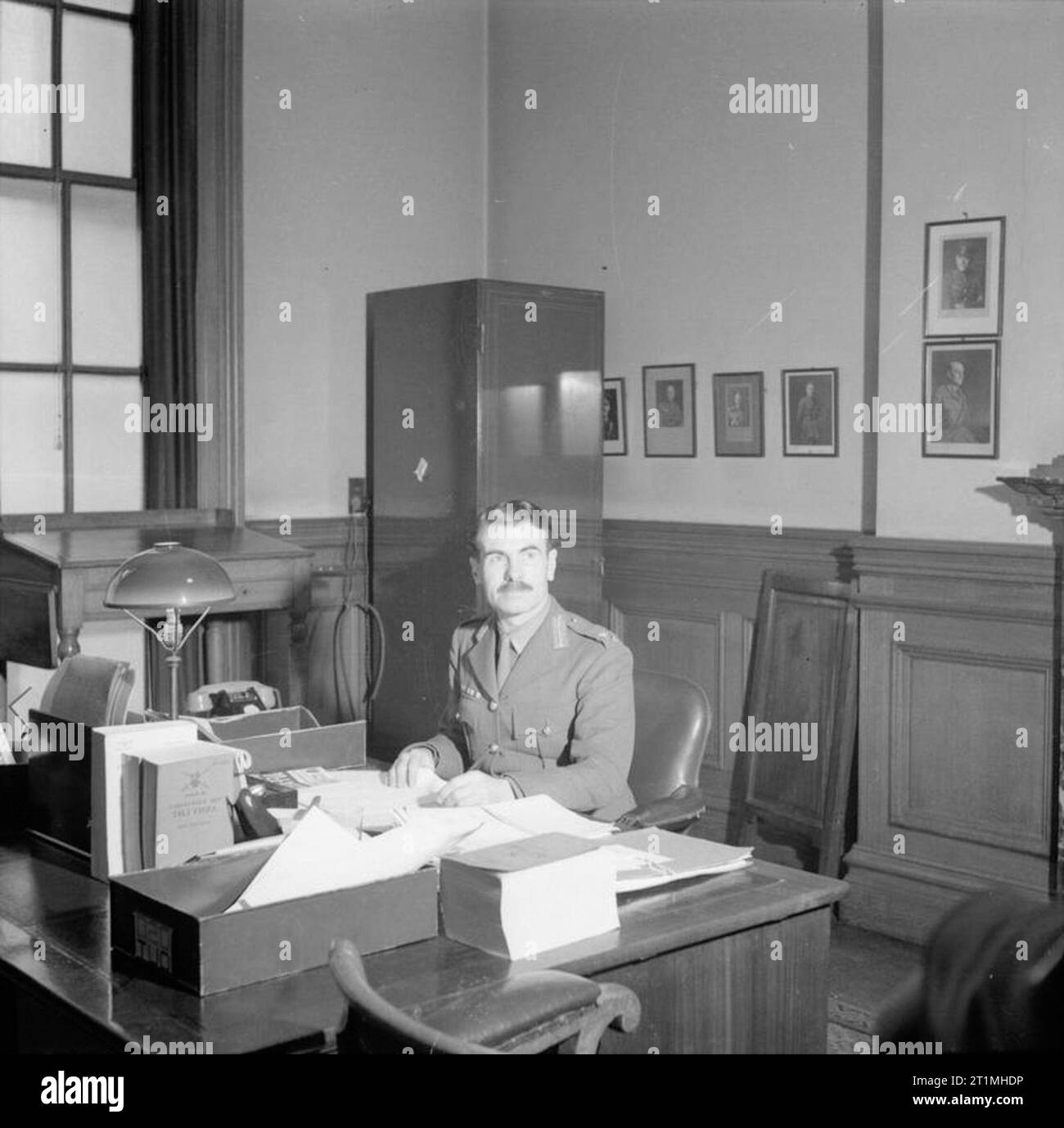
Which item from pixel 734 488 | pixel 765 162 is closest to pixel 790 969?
pixel 734 488

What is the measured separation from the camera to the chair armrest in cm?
271

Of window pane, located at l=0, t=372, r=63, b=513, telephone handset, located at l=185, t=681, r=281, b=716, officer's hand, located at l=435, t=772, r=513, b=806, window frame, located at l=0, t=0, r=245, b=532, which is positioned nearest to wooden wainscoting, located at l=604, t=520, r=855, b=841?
window frame, located at l=0, t=0, r=245, b=532

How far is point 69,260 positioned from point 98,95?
2.04 ft

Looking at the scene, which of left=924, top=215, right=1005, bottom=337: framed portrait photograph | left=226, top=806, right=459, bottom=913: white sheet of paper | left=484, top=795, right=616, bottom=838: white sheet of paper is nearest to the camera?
left=226, top=806, right=459, bottom=913: white sheet of paper

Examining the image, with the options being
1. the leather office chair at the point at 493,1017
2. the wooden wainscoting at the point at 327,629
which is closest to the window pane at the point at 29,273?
the wooden wainscoting at the point at 327,629

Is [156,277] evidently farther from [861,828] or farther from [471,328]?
[861,828]

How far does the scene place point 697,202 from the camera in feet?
17.5

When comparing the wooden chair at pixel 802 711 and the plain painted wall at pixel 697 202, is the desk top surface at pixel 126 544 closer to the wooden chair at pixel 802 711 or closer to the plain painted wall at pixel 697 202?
the plain painted wall at pixel 697 202

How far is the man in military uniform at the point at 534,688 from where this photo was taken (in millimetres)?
2963

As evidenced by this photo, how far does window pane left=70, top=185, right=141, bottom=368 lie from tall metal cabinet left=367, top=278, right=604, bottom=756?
967 mm

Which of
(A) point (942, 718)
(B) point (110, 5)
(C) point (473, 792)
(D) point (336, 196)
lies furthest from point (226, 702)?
(B) point (110, 5)

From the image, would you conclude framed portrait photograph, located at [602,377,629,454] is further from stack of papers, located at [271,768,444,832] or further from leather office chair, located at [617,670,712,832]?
stack of papers, located at [271,768,444,832]

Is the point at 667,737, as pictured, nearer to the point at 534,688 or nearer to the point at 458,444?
the point at 534,688

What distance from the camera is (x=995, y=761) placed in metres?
4.23
